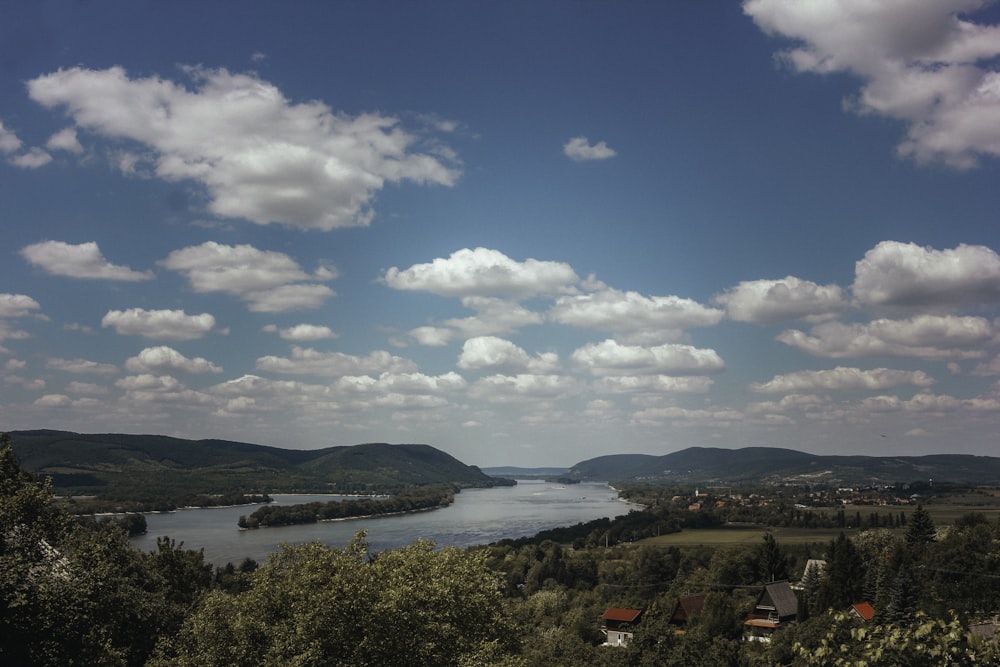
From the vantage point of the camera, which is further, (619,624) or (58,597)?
(619,624)

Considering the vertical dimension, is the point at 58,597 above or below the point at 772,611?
above

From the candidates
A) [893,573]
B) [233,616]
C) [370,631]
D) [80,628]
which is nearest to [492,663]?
[370,631]

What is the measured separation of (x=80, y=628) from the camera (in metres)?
17.4

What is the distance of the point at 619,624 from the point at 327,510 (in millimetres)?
99878

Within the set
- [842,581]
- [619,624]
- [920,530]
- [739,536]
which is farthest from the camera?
[739,536]

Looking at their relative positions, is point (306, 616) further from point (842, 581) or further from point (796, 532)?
point (796, 532)

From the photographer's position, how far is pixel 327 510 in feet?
476

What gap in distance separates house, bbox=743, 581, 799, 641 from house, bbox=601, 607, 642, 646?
9104 millimetres

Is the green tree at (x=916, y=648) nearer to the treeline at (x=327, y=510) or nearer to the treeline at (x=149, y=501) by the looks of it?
the treeline at (x=327, y=510)

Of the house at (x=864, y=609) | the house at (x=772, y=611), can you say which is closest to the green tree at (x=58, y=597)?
the house at (x=772, y=611)

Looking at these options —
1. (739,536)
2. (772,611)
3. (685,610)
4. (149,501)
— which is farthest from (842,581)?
(149,501)

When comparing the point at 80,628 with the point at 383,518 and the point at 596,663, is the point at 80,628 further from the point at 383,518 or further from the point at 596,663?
the point at 383,518

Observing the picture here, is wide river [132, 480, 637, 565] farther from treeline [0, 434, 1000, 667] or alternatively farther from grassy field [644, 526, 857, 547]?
treeline [0, 434, 1000, 667]

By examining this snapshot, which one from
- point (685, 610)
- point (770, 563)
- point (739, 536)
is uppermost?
point (770, 563)
